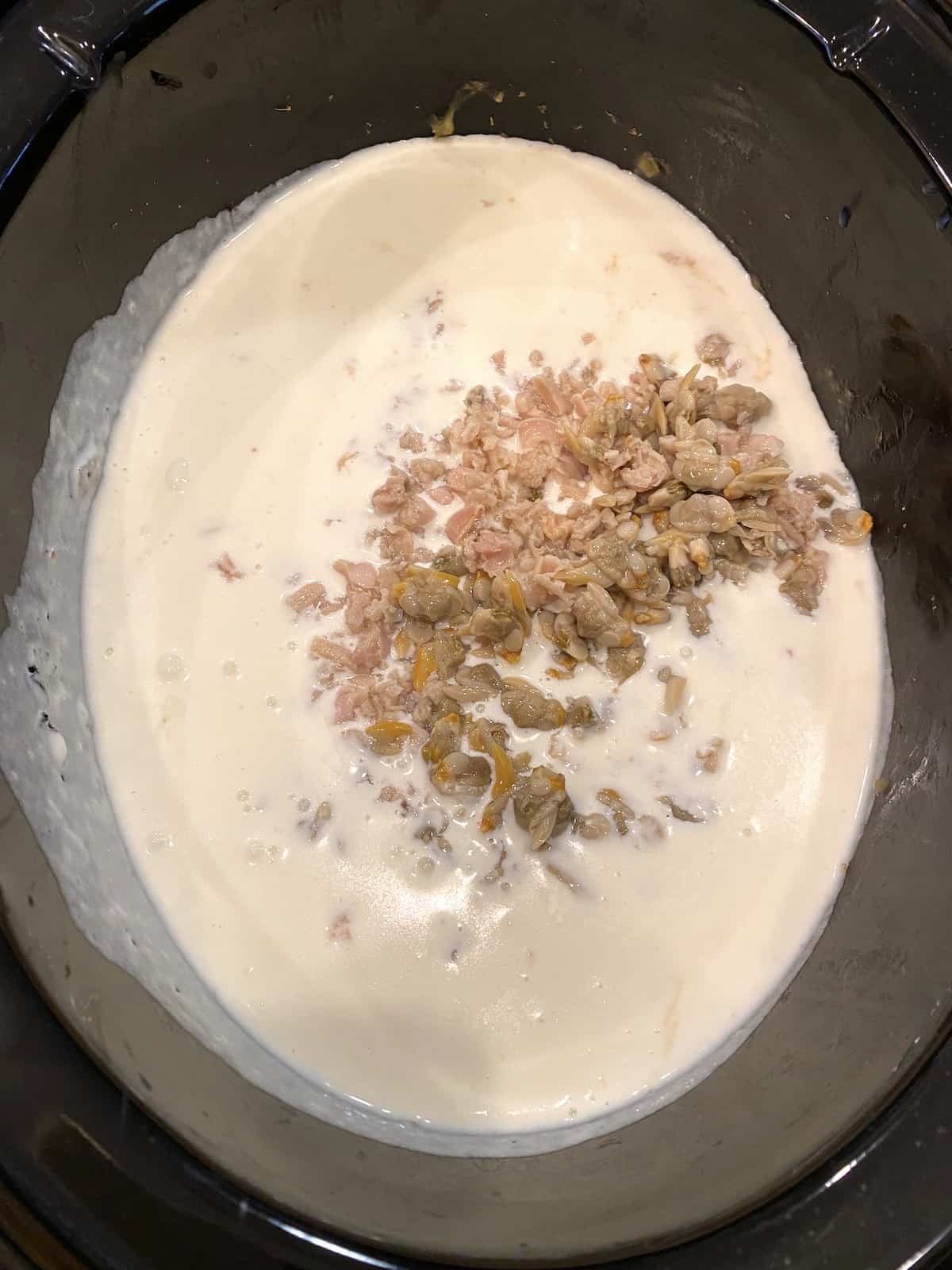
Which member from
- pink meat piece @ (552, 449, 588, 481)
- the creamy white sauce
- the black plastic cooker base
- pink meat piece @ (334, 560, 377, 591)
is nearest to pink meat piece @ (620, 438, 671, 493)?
pink meat piece @ (552, 449, 588, 481)

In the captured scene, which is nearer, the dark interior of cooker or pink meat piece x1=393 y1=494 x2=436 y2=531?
the dark interior of cooker


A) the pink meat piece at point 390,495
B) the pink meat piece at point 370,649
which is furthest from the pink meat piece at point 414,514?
the pink meat piece at point 370,649

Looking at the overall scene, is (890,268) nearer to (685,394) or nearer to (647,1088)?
(685,394)

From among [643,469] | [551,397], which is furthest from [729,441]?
[551,397]

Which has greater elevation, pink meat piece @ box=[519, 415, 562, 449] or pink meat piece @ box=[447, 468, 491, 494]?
pink meat piece @ box=[519, 415, 562, 449]

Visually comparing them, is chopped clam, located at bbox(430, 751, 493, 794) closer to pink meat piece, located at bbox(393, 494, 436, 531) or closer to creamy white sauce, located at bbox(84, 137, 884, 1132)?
creamy white sauce, located at bbox(84, 137, 884, 1132)

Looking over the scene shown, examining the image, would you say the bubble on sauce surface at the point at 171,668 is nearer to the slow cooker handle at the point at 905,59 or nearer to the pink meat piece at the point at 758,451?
the pink meat piece at the point at 758,451

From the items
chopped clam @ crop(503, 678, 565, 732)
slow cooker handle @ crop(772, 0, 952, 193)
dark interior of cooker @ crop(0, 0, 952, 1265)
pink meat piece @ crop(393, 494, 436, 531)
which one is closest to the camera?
dark interior of cooker @ crop(0, 0, 952, 1265)

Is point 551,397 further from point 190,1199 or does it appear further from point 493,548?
point 190,1199
